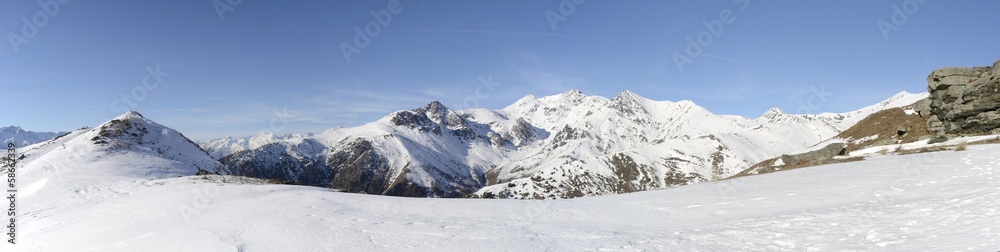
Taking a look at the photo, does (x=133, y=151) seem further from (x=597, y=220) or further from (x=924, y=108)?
(x=924, y=108)

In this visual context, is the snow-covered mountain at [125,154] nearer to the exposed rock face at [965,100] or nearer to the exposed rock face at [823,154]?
the exposed rock face at [823,154]

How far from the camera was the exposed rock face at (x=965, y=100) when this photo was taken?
120ft

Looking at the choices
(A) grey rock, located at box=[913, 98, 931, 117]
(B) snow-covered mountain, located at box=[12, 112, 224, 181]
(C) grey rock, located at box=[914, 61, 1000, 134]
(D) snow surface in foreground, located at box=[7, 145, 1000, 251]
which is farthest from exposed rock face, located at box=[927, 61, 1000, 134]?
(B) snow-covered mountain, located at box=[12, 112, 224, 181]

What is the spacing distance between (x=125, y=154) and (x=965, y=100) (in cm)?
9498

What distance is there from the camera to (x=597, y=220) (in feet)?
51.9

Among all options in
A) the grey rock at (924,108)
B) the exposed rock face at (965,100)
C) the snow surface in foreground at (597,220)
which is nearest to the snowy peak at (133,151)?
the snow surface in foreground at (597,220)

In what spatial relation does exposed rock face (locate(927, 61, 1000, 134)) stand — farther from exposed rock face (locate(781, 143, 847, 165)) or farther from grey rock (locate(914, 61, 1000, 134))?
exposed rock face (locate(781, 143, 847, 165))

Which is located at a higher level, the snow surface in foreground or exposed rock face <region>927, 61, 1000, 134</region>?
exposed rock face <region>927, 61, 1000, 134</region>

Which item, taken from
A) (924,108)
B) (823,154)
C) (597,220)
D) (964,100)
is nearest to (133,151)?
(597,220)

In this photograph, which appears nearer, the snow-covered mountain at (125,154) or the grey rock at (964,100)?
the grey rock at (964,100)

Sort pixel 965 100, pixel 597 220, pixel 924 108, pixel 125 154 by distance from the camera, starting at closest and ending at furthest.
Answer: pixel 597 220 → pixel 965 100 → pixel 924 108 → pixel 125 154

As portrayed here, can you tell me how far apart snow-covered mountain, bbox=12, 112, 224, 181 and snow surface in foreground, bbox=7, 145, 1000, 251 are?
941 inches

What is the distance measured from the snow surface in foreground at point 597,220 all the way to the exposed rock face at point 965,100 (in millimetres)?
19087

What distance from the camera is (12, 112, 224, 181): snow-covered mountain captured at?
4484 centimetres
